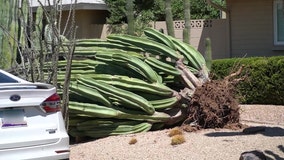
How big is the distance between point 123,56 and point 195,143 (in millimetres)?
2400

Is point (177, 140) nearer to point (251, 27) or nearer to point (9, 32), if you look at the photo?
point (9, 32)

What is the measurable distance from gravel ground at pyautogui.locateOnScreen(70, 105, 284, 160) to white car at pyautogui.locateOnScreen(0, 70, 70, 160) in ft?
7.72

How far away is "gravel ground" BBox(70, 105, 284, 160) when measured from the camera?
8719 millimetres

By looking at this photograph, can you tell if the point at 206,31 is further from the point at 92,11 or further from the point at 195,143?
the point at 195,143

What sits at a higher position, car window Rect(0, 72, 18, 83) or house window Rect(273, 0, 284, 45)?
house window Rect(273, 0, 284, 45)

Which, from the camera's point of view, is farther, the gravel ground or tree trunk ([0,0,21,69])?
tree trunk ([0,0,21,69])

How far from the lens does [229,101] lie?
10.6 metres

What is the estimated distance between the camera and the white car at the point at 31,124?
6609mm

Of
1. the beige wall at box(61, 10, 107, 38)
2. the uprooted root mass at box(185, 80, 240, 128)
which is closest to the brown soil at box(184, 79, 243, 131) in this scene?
the uprooted root mass at box(185, 80, 240, 128)

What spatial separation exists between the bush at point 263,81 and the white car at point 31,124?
6587 millimetres

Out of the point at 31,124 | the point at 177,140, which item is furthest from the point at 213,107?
the point at 31,124

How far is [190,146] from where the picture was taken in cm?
926

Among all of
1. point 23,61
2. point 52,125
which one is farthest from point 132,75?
point 52,125

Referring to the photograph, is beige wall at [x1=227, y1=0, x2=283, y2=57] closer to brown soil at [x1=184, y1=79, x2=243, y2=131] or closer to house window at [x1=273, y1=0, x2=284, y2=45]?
house window at [x1=273, y1=0, x2=284, y2=45]
